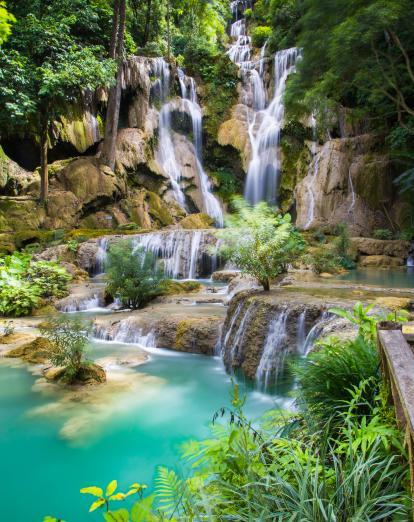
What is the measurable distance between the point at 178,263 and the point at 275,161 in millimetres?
10934

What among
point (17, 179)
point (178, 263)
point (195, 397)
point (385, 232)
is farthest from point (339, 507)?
point (17, 179)

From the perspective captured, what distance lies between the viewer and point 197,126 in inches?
987

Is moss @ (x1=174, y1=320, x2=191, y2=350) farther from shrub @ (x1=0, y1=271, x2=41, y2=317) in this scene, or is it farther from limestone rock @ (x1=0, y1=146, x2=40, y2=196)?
limestone rock @ (x1=0, y1=146, x2=40, y2=196)

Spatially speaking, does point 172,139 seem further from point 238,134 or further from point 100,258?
point 100,258

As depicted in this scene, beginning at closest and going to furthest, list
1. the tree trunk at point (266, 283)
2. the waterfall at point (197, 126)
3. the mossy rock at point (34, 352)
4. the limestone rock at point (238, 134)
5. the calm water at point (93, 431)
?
the calm water at point (93, 431) → the mossy rock at point (34, 352) → the tree trunk at point (266, 283) → the limestone rock at point (238, 134) → the waterfall at point (197, 126)

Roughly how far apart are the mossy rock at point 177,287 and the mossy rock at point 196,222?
24.8 feet

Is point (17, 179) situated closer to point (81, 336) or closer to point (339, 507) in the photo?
point (81, 336)

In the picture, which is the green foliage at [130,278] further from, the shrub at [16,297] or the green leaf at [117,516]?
the green leaf at [117,516]

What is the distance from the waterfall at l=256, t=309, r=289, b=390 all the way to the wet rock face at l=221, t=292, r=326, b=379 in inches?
1.3

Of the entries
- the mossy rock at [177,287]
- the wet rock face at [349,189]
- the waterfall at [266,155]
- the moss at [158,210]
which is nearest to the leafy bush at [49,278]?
the mossy rock at [177,287]

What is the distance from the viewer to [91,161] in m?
20.4

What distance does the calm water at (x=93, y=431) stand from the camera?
3.55 m

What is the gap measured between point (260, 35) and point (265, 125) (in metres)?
9.47

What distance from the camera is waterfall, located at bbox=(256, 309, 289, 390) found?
5672 millimetres
